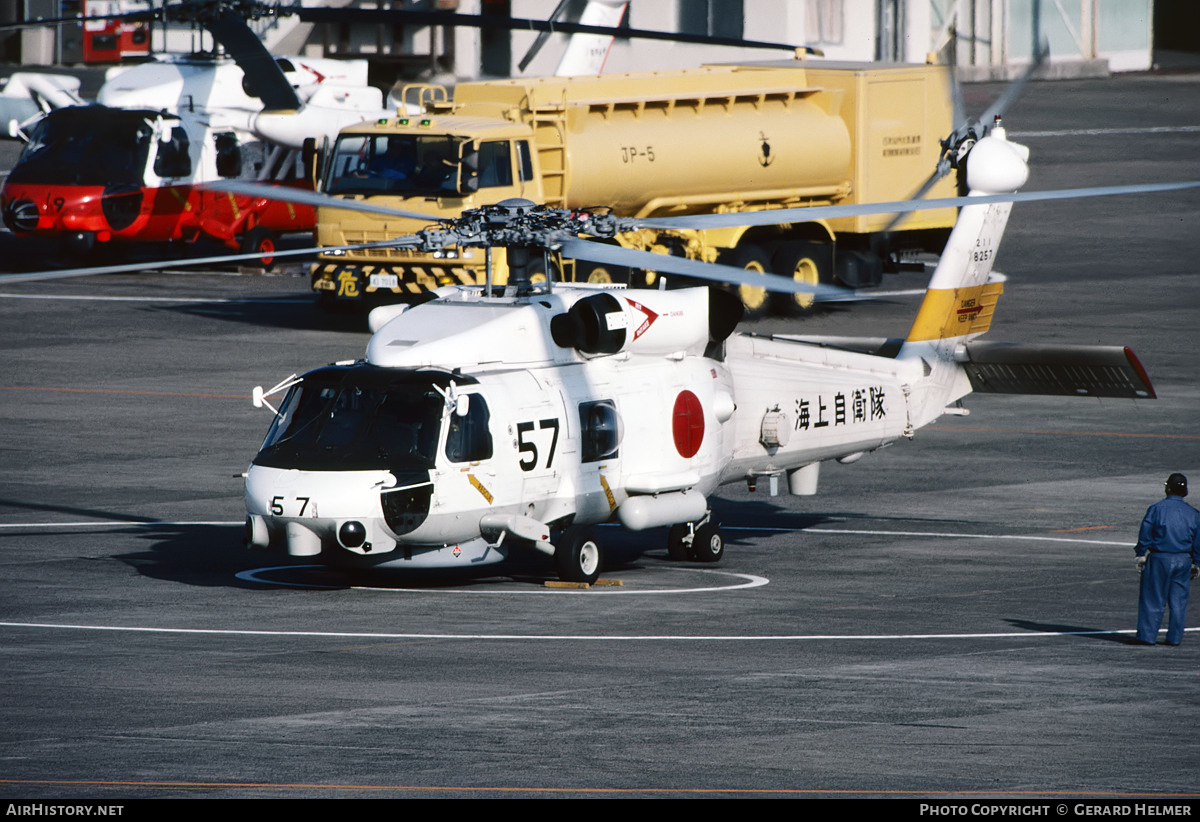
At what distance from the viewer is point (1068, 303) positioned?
138 feet

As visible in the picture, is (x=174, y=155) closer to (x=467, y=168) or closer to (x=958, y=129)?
(x=467, y=168)

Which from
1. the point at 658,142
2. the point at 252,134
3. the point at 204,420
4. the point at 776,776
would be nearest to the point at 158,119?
the point at 252,134

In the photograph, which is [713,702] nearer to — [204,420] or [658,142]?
[204,420]

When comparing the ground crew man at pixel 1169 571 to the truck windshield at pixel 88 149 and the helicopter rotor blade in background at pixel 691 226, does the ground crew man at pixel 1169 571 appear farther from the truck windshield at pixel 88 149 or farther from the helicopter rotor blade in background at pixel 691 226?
the truck windshield at pixel 88 149

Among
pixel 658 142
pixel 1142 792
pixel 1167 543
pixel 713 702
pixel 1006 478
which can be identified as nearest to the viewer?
pixel 1142 792

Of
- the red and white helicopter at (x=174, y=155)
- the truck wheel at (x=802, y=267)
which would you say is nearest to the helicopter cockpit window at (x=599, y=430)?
the truck wheel at (x=802, y=267)

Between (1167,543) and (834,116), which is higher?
(834,116)

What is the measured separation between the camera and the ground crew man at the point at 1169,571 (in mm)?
17672

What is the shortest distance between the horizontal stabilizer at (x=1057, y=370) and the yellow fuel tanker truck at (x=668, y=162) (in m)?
11.1

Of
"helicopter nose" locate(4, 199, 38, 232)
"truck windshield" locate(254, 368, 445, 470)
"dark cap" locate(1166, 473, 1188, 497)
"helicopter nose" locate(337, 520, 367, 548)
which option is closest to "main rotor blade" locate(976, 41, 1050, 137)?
"dark cap" locate(1166, 473, 1188, 497)

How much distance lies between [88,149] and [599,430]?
2581 cm

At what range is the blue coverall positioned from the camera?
17672 mm

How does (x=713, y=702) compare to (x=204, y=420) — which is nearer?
(x=713, y=702)

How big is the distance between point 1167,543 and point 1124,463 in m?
10.2
